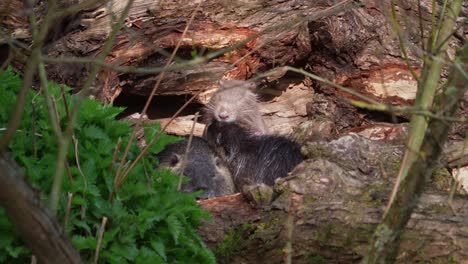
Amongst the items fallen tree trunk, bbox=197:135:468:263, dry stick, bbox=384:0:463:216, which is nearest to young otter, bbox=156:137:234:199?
fallen tree trunk, bbox=197:135:468:263

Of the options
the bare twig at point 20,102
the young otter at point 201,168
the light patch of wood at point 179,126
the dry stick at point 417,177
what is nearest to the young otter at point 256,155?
the young otter at point 201,168

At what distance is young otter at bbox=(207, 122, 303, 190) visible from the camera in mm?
8305

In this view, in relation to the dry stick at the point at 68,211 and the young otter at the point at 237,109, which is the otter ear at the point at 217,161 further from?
the dry stick at the point at 68,211

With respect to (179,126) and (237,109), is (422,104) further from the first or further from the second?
(237,109)

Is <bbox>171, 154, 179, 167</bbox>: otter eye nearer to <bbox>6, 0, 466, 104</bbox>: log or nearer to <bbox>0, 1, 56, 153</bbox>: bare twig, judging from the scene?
<bbox>6, 0, 466, 104</bbox>: log

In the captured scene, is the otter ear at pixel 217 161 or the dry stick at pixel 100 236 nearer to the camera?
the dry stick at pixel 100 236

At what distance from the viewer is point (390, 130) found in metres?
8.73

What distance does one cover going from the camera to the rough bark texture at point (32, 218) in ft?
9.86

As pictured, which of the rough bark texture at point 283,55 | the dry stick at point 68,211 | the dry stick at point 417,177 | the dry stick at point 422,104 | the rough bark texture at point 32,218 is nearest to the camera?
the rough bark texture at point 32,218

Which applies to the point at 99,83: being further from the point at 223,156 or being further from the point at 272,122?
the point at 272,122

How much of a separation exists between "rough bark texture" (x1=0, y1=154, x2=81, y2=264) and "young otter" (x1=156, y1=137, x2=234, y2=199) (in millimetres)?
4609

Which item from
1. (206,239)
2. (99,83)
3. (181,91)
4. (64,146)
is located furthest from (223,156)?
(64,146)

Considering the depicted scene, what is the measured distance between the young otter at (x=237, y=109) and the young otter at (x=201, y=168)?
1485 mm

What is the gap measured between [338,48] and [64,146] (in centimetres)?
568
